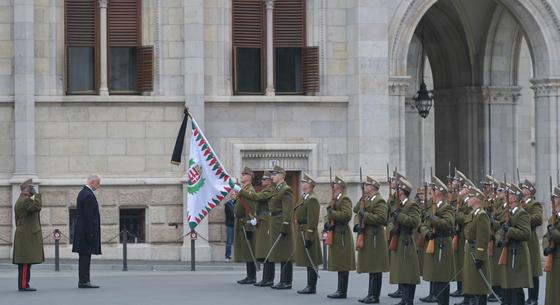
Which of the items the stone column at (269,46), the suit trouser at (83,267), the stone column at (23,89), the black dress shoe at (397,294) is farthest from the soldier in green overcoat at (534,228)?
the stone column at (23,89)

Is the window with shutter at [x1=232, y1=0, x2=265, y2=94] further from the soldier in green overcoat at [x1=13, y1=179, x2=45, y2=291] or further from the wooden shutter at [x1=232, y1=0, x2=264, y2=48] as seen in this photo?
the soldier in green overcoat at [x1=13, y1=179, x2=45, y2=291]

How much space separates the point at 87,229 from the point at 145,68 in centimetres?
809

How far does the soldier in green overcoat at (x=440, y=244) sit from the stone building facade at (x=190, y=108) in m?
10.1

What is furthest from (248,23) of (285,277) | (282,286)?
(282,286)

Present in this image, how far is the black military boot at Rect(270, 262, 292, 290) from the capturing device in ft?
87.2

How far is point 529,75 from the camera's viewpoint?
48.4 meters

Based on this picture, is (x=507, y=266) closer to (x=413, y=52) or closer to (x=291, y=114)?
(x=291, y=114)

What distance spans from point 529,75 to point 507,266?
86.9 feet

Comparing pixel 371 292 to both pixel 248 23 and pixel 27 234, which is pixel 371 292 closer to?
pixel 27 234

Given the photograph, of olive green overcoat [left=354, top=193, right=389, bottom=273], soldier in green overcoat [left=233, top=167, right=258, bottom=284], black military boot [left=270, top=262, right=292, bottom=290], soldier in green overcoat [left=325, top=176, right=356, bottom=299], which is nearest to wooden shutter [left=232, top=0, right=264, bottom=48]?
soldier in green overcoat [left=233, top=167, right=258, bottom=284]

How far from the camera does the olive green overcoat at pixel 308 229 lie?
83.9ft

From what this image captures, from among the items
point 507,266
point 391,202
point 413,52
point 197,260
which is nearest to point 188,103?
point 197,260

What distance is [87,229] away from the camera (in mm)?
25734

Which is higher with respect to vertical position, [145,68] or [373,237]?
[145,68]
